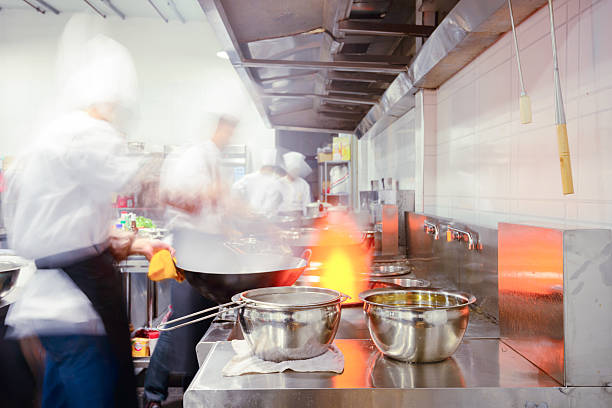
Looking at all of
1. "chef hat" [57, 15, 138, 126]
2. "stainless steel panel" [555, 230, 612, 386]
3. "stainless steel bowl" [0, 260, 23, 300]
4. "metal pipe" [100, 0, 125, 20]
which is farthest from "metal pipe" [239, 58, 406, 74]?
"metal pipe" [100, 0, 125, 20]

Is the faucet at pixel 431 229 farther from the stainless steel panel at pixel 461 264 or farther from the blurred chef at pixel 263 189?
the blurred chef at pixel 263 189

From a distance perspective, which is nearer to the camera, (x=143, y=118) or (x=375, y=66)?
(x=375, y=66)

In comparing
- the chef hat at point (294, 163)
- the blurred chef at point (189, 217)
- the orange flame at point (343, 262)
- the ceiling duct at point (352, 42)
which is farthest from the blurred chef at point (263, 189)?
the orange flame at point (343, 262)

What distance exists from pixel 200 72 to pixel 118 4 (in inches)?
62.5

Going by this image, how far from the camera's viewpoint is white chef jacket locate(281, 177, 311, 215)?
22.2 ft

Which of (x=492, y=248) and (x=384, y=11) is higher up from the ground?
(x=384, y=11)

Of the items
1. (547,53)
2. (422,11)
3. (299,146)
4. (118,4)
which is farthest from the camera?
(299,146)

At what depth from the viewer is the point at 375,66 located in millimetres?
2014

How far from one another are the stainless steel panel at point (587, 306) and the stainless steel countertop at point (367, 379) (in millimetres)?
66

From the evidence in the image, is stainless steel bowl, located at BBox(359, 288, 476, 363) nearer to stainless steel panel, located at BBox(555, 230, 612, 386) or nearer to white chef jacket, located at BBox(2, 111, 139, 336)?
stainless steel panel, located at BBox(555, 230, 612, 386)

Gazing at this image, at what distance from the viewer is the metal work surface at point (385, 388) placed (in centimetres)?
77

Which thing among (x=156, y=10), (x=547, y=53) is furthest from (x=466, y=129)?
(x=156, y=10)

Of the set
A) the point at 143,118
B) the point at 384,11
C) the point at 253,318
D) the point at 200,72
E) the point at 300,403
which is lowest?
the point at 300,403

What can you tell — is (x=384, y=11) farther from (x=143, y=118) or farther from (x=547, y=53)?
(x=143, y=118)
